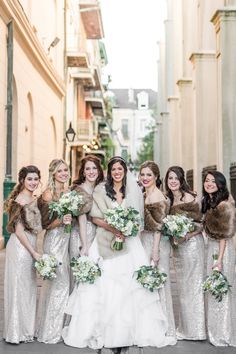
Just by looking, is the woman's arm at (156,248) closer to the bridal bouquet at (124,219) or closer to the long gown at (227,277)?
the bridal bouquet at (124,219)

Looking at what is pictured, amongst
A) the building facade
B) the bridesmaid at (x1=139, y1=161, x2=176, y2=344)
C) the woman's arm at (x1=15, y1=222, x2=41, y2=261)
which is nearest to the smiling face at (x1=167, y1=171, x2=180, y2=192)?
the bridesmaid at (x1=139, y1=161, x2=176, y2=344)

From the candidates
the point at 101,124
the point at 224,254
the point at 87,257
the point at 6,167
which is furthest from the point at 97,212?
the point at 101,124

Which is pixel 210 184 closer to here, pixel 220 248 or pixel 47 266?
pixel 220 248

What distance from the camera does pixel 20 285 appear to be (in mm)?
6543

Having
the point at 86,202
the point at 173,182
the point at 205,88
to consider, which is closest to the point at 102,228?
the point at 86,202

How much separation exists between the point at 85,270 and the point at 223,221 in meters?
1.59

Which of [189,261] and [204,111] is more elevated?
[204,111]

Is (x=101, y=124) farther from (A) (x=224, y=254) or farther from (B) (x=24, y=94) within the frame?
(A) (x=224, y=254)

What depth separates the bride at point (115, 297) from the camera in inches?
252

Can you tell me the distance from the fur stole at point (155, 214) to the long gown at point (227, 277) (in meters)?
0.49

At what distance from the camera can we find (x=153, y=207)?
668 centimetres

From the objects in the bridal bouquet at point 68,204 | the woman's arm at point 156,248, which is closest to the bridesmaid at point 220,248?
the woman's arm at point 156,248

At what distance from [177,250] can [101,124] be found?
165ft

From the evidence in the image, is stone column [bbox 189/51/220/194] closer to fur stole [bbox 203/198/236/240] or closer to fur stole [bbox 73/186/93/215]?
fur stole [bbox 203/198/236/240]
